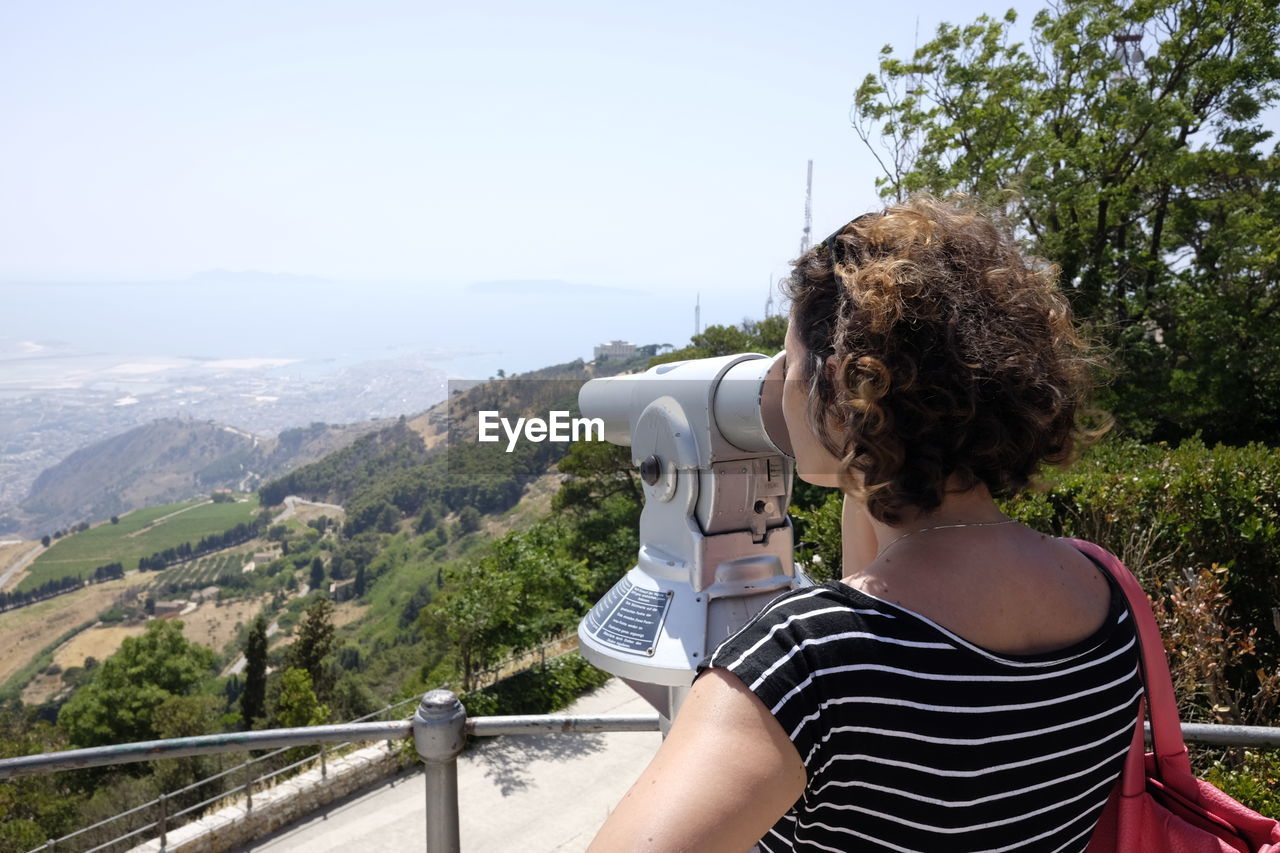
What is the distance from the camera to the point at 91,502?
412ft

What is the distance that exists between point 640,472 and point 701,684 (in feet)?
3.00

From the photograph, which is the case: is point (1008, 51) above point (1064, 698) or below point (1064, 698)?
above

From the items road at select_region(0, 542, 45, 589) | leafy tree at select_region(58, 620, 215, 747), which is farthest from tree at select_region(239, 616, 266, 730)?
road at select_region(0, 542, 45, 589)

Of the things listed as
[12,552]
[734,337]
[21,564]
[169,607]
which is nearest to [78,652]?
[169,607]

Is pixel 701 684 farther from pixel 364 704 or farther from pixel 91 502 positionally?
pixel 91 502

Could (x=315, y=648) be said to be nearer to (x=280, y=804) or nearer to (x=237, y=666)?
(x=280, y=804)

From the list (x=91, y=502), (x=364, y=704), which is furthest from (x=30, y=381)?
(x=364, y=704)

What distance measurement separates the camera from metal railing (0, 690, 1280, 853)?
1.61 m

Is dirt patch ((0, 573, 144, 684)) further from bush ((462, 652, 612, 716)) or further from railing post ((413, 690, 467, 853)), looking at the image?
railing post ((413, 690, 467, 853))

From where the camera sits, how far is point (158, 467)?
133500 millimetres

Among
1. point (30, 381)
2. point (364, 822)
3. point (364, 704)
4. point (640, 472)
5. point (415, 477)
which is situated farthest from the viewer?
point (30, 381)

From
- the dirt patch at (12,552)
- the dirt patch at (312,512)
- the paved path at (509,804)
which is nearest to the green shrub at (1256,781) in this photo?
the paved path at (509,804)

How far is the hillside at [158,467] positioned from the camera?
122 meters

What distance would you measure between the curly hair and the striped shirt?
18cm
